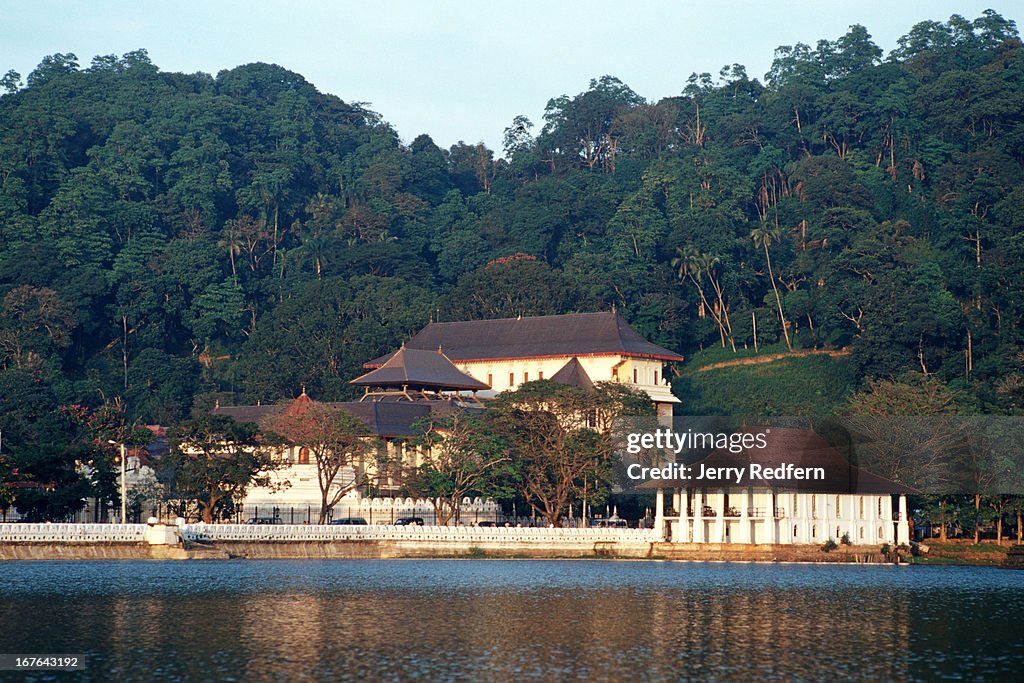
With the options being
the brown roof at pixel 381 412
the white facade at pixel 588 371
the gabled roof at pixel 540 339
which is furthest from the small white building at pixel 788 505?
the gabled roof at pixel 540 339

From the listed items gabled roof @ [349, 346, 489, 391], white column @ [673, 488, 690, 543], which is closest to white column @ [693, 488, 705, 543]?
white column @ [673, 488, 690, 543]

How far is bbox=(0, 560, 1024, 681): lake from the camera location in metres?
35.4

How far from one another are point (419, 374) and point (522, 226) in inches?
1721

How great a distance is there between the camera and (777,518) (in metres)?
74.4

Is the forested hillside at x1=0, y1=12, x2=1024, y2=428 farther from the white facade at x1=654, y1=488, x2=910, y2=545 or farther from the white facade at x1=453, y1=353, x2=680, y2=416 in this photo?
the white facade at x1=654, y1=488, x2=910, y2=545

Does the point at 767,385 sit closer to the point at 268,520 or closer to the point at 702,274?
the point at 702,274

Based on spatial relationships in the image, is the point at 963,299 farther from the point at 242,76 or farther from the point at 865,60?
the point at 242,76

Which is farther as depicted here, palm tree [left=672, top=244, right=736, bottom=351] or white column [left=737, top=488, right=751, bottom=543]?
palm tree [left=672, top=244, right=736, bottom=351]

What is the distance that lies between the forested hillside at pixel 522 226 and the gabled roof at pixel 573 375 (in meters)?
16.8

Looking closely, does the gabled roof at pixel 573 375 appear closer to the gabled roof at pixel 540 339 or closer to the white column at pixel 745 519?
the gabled roof at pixel 540 339

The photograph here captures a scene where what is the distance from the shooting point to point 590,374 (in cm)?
11150

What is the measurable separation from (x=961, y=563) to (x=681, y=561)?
14529 millimetres

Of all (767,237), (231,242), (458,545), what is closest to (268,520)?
(458,545)

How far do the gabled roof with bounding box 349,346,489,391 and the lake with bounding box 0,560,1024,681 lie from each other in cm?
3929
